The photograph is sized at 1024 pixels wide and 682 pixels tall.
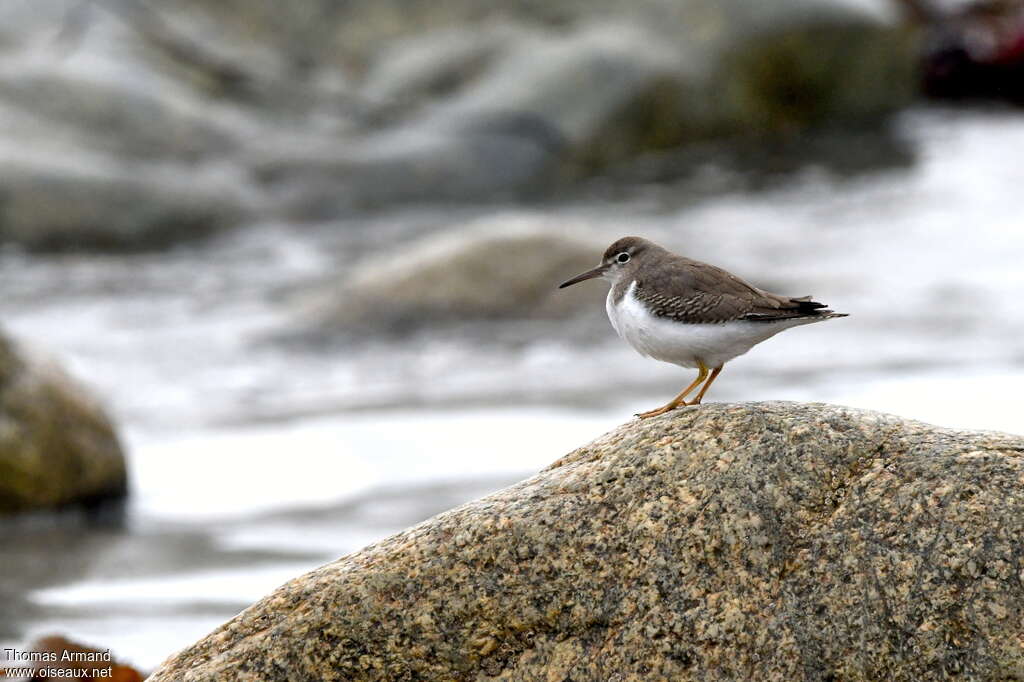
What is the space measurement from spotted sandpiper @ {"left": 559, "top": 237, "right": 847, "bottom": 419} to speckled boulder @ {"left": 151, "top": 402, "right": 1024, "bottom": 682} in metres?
0.41

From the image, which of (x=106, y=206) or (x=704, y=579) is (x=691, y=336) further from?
(x=106, y=206)

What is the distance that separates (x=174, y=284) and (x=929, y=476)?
10.6 metres

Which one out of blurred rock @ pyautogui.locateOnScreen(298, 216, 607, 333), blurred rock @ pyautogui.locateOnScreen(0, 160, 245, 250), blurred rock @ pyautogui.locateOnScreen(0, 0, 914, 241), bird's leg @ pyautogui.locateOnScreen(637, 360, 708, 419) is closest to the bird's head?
bird's leg @ pyautogui.locateOnScreen(637, 360, 708, 419)

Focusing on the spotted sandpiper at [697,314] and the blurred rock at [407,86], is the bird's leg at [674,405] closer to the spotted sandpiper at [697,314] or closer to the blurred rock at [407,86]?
the spotted sandpiper at [697,314]

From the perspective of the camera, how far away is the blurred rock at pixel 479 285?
1144 centimetres

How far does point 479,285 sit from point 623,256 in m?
6.70

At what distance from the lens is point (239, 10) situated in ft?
55.6

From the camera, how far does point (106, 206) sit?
14.5m

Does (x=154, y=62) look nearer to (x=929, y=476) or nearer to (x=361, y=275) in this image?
(x=361, y=275)

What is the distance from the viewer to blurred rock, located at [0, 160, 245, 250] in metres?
14.1

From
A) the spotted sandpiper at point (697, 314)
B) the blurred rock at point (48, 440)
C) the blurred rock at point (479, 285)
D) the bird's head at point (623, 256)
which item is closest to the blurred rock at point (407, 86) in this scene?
the blurred rock at point (479, 285)

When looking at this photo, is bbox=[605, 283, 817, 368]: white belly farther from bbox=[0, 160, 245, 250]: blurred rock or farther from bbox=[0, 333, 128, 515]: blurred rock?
bbox=[0, 160, 245, 250]: blurred rock

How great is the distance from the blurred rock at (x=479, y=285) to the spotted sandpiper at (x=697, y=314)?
6857 mm

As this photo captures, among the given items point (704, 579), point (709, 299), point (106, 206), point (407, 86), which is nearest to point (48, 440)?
point (709, 299)
